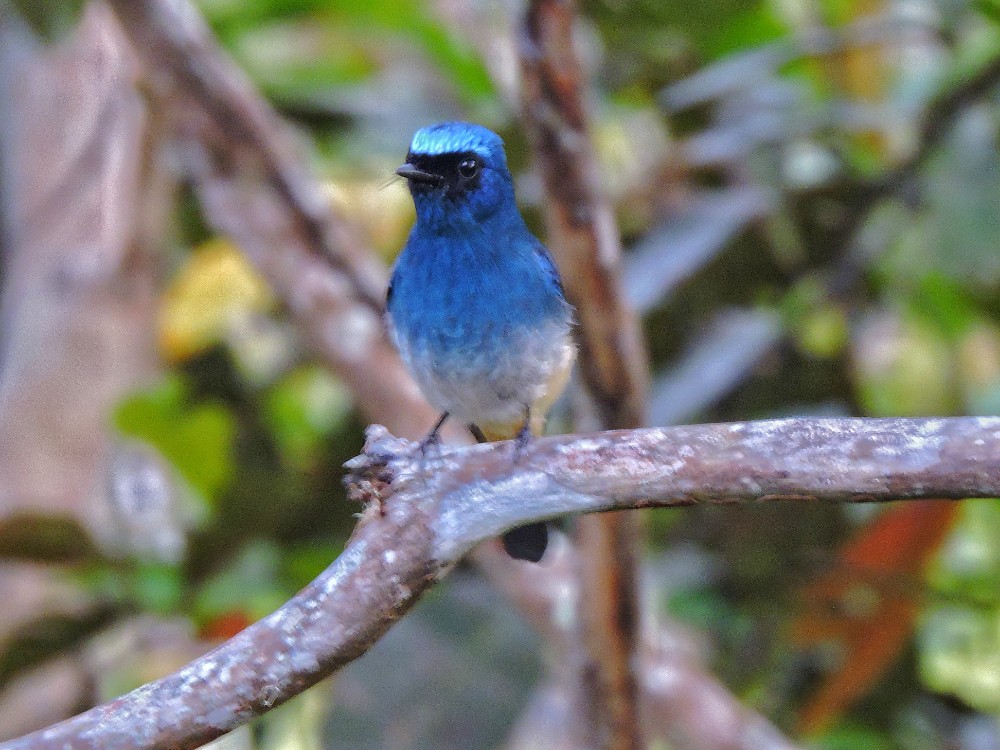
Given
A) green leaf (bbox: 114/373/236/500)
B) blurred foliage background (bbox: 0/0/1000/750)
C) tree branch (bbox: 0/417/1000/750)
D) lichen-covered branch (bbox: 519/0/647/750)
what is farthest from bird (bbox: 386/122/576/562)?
tree branch (bbox: 0/417/1000/750)

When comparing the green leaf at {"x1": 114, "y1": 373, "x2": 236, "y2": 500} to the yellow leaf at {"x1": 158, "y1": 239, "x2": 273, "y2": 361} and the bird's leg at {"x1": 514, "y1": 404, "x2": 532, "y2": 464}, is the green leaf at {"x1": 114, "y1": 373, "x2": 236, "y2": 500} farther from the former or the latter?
the yellow leaf at {"x1": 158, "y1": 239, "x2": 273, "y2": 361}

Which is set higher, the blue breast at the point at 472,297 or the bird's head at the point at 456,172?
the bird's head at the point at 456,172

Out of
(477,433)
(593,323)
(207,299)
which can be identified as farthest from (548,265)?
(207,299)

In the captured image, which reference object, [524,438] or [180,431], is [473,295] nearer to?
[524,438]

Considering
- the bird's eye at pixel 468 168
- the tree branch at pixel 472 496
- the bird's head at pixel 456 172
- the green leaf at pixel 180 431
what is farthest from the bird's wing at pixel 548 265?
the tree branch at pixel 472 496

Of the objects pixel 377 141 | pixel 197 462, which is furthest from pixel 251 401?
pixel 377 141

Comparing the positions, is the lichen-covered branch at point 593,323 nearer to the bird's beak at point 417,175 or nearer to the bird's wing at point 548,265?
the bird's wing at point 548,265
